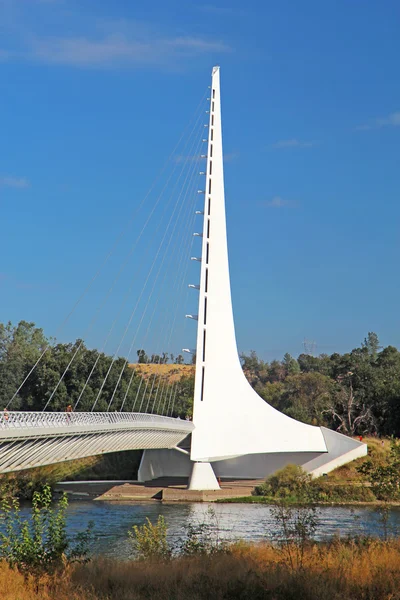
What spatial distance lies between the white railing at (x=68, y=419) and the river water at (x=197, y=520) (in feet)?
9.90

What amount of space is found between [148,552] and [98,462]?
109 feet

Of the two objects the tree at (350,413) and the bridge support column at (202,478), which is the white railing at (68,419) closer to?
the bridge support column at (202,478)

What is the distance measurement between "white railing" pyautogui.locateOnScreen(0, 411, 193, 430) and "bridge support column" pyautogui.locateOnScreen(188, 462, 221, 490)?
2014 millimetres

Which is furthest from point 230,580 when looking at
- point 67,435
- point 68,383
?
point 68,383

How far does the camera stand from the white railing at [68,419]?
18.5m

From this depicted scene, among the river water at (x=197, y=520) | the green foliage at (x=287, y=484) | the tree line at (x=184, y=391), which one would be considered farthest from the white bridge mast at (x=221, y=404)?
the tree line at (x=184, y=391)

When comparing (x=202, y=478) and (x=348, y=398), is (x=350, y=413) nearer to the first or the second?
(x=348, y=398)

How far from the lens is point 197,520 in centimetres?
2775

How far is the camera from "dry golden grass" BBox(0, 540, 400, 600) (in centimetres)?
956

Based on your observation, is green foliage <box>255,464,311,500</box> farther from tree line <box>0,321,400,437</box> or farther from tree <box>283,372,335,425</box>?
tree <box>283,372,335,425</box>

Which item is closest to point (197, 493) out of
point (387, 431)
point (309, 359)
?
point (387, 431)

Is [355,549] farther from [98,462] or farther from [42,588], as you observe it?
[98,462]

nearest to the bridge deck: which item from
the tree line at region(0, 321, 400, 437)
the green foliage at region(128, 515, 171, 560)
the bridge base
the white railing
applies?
the white railing

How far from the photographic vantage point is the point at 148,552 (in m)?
12.7
